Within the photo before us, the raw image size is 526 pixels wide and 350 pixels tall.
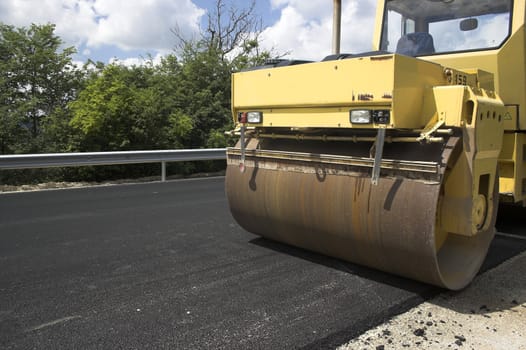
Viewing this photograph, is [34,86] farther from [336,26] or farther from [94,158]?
[336,26]

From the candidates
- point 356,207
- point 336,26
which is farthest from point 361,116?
point 336,26

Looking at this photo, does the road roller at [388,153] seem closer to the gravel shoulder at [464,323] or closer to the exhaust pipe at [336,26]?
the exhaust pipe at [336,26]

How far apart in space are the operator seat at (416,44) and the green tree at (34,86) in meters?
8.44

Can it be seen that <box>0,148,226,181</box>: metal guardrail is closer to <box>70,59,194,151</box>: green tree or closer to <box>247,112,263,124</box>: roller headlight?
<box>70,59,194,151</box>: green tree

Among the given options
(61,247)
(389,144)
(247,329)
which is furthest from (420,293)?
(61,247)

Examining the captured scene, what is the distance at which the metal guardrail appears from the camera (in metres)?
8.95

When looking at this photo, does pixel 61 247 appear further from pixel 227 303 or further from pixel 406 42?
pixel 406 42

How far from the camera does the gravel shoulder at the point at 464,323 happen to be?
3.04 m

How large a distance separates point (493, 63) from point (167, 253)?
3.88 m

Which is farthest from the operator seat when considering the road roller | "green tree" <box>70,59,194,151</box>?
"green tree" <box>70,59,194,151</box>

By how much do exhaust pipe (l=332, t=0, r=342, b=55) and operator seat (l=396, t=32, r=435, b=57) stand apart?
1.04 m

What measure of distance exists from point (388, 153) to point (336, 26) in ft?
6.57

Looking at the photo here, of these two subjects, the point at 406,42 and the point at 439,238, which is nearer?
the point at 439,238

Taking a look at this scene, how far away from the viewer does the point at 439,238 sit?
3920 millimetres
